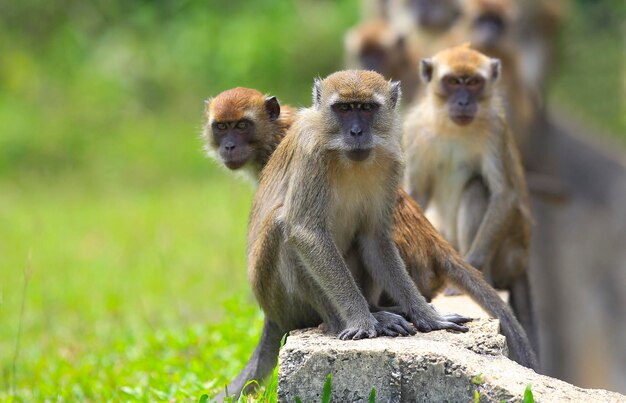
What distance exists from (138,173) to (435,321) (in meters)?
11.5

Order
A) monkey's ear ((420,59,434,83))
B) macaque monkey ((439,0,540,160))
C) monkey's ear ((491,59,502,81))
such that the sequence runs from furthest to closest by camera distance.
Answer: macaque monkey ((439,0,540,160)) < monkey's ear ((420,59,434,83)) < monkey's ear ((491,59,502,81))

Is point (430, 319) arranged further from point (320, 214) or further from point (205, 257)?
point (205, 257)

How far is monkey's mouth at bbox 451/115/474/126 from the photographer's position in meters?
7.29

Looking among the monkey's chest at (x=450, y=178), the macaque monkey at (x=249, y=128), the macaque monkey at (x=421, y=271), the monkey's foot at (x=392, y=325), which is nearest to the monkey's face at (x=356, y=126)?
the macaque monkey at (x=421, y=271)

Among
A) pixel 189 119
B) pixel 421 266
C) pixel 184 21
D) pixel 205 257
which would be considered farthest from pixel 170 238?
pixel 184 21

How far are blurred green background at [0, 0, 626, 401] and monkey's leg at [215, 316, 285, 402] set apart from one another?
449mm

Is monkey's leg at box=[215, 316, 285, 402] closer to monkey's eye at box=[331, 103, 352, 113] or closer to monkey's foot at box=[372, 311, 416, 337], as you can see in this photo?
monkey's foot at box=[372, 311, 416, 337]

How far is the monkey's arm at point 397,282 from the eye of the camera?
17.6ft

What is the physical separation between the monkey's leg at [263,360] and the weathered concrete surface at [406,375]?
1.18m

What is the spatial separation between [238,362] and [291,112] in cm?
184

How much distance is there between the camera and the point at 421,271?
598cm

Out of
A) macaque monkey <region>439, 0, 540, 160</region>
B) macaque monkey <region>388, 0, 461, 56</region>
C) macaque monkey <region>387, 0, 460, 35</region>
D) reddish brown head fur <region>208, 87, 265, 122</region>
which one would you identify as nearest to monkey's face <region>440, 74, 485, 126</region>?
reddish brown head fur <region>208, 87, 265, 122</region>

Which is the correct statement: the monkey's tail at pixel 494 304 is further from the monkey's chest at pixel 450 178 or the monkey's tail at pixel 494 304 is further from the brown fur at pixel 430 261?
the monkey's chest at pixel 450 178

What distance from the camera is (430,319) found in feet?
17.6
